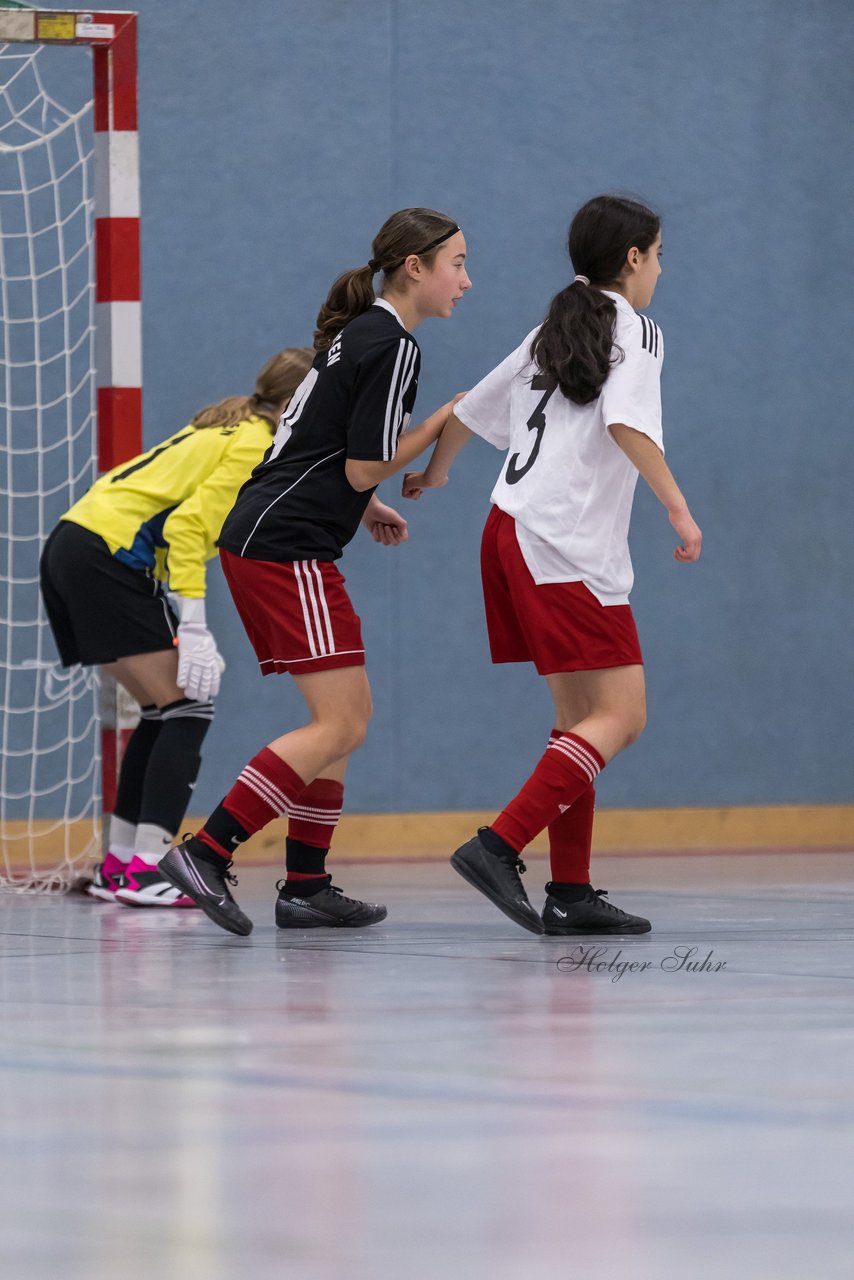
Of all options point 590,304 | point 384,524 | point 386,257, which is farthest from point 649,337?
point 384,524

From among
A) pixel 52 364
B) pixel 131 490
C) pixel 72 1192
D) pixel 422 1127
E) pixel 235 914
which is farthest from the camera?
pixel 52 364

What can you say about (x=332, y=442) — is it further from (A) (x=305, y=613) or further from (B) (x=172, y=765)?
(B) (x=172, y=765)

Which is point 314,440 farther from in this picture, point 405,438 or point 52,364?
point 52,364

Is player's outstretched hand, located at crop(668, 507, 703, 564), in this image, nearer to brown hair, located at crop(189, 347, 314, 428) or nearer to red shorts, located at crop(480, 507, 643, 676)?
red shorts, located at crop(480, 507, 643, 676)

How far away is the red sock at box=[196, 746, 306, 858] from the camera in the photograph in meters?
3.99

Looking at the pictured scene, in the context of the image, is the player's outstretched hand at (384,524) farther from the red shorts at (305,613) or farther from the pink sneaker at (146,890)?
the pink sneaker at (146,890)

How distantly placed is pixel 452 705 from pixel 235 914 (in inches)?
105

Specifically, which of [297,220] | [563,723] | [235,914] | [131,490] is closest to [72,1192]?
[235,914]

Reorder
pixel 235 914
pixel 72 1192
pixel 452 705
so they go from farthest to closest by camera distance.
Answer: pixel 452 705 < pixel 235 914 < pixel 72 1192

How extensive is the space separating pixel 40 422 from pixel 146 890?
176 centimetres

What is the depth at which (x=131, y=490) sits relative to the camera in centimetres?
503

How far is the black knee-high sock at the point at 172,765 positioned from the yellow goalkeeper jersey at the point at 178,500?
30 centimetres

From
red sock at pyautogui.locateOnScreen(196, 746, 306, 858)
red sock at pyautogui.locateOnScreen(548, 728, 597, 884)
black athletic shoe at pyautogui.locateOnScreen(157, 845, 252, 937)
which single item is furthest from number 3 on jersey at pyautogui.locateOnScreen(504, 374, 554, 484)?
black athletic shoe at pyautogui.locateOnScreen(157, 845, 252, 937)

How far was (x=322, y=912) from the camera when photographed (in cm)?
425
